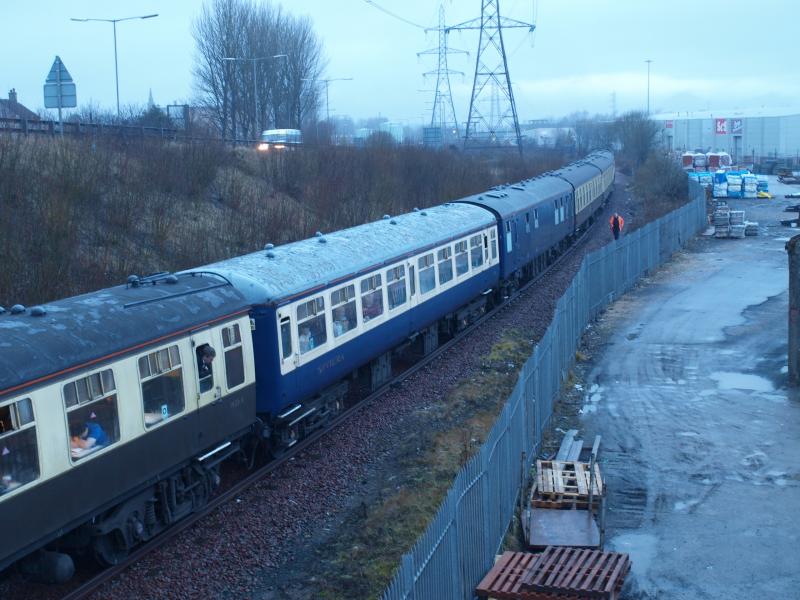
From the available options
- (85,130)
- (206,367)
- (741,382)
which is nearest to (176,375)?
(206,367)

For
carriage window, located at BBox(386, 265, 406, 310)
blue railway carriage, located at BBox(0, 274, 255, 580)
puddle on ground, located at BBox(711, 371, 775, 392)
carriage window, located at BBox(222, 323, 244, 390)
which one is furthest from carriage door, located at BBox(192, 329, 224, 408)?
puddle on ground, located at BBox(711, 371, 775, 392)

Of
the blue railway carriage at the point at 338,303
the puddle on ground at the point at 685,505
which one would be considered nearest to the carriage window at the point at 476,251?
the blue railway carriage at the point at 338,303

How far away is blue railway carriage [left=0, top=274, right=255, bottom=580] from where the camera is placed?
802 cm

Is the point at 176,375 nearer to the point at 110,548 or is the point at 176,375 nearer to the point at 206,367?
the point at 206,367

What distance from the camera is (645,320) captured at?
23.5 m

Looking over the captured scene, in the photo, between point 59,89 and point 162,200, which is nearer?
point 59,89

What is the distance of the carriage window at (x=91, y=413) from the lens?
8.55m

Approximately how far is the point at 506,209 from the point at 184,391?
1549 cm

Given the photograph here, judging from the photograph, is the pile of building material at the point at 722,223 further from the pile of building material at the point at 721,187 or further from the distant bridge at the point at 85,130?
the distant bridge at the point at 85,130

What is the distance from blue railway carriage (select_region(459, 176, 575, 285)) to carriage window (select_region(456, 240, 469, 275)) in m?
3.10

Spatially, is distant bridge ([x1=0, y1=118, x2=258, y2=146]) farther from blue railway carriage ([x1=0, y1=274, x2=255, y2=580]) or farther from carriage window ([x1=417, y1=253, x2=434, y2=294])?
blue railway carriage ([x1=0, y1=274, x2=255, y2=580])

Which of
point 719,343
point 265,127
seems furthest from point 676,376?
point 265,127

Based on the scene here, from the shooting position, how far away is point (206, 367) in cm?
1073

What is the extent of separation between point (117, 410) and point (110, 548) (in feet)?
5.24
